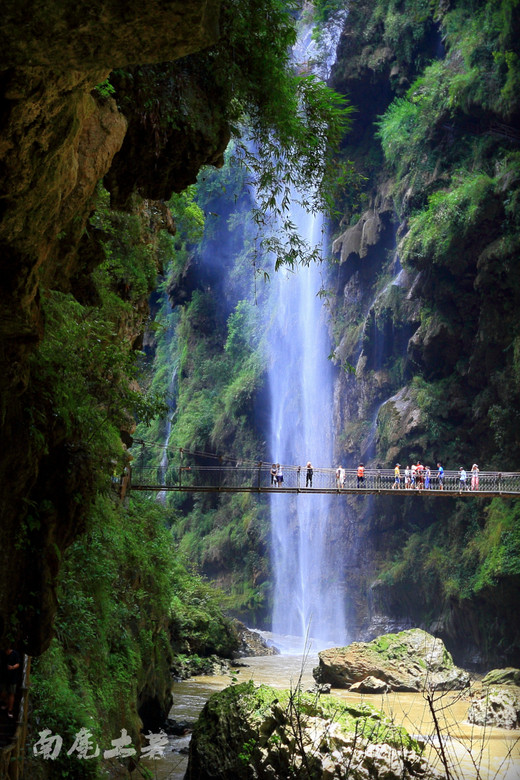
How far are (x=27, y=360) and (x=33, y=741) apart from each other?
3.22 metres

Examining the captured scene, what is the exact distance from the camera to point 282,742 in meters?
7.27

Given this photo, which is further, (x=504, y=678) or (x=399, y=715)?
(x=504, y=678)

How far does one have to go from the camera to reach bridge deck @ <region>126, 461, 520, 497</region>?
1538 cm

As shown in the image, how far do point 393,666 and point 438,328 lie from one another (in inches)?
392

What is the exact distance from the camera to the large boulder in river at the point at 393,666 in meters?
15.1

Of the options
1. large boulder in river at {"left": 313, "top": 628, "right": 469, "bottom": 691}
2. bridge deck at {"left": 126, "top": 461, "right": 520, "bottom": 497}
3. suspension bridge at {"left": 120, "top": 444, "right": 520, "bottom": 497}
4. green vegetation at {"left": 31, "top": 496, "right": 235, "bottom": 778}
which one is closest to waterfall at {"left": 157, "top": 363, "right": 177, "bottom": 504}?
suspension bridge at {"left": 120, "top": 444, "right": 520, "bottom": 497}

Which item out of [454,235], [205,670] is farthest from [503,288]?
[205,670]

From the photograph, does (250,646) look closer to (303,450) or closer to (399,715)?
(303,450)

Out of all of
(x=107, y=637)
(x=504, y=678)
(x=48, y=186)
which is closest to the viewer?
(x=48, y=186)

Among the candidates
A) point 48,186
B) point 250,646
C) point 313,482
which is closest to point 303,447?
point 313,482

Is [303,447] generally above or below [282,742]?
above

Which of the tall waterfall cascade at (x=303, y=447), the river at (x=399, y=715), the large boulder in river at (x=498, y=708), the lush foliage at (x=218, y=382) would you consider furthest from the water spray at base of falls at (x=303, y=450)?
the large boulder in river at (x=498, y=708)

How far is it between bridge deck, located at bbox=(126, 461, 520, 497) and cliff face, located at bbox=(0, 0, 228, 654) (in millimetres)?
6272

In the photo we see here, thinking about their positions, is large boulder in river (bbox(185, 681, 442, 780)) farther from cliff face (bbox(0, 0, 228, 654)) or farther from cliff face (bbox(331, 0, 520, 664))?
cliff face (bbox(331, 0, 520, 664))
